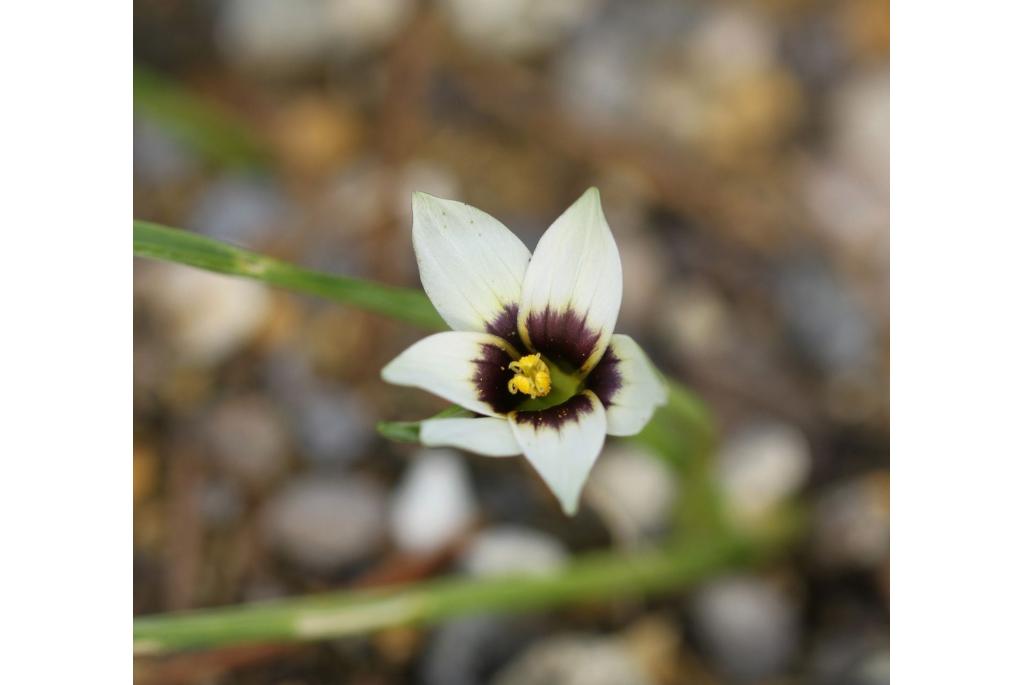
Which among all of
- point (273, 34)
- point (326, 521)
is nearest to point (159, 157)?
point (273, 34)

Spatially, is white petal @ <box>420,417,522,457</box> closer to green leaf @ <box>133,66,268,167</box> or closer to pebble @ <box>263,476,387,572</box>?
pebble @ <box>263,476,387,572</box>

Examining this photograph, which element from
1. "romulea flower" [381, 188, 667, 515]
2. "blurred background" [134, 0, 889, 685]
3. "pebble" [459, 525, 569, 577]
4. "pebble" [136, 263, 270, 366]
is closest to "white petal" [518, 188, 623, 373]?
"romulea flower" [381, 188, 667, 515]

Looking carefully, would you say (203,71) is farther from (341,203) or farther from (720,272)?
(720,272)

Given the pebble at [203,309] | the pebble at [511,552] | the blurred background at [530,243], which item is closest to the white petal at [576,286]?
the blurred background at [530,243]

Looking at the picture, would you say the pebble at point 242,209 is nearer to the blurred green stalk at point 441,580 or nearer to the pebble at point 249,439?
the pebble at point 249,439

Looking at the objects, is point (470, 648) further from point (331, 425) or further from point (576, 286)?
point (576, 286)
